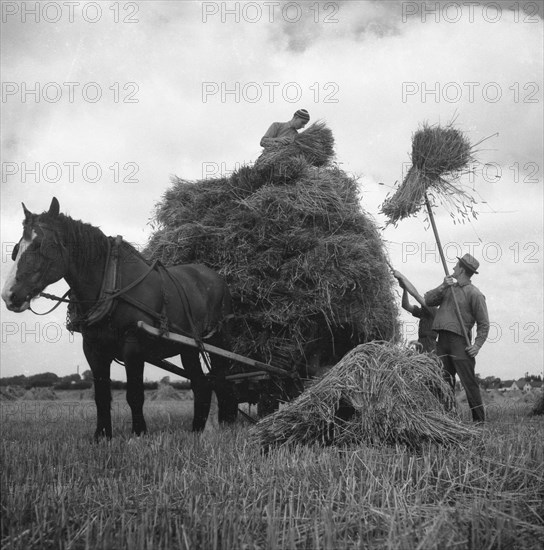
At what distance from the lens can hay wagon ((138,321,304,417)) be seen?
6340 millimetres

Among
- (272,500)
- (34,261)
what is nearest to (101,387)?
(34,261)

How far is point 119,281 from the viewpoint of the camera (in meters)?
5.81

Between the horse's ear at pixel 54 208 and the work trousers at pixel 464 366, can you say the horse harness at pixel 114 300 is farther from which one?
the work trousers at pixel 464 366

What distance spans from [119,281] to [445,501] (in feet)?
12.3

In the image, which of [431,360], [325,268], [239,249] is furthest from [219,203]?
[431,360]

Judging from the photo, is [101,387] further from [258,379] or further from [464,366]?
[464,366]

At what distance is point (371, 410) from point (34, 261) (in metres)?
3.03

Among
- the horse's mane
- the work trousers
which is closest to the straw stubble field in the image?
the horse's mane

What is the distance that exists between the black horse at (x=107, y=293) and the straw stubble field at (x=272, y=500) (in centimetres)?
143

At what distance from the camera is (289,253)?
656cm

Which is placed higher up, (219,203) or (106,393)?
(219,203)

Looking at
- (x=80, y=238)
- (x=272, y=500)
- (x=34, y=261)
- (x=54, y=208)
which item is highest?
(x=54, y=208)

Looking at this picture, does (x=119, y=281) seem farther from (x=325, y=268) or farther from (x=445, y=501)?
(x=445, y=501)

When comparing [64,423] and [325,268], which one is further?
[64,423]
